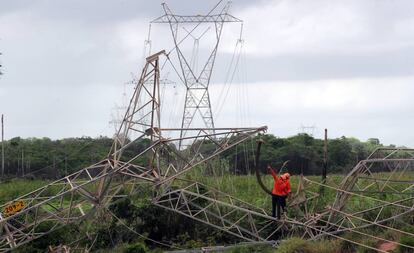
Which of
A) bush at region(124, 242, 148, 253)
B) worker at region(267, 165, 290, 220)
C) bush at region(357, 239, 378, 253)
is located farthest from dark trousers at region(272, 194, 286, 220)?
bush at region(124, 242, 148, 253)

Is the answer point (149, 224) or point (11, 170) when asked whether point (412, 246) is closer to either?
point (149, 224)

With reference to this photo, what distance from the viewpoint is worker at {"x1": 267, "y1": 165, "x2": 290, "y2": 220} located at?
2517 centimetres

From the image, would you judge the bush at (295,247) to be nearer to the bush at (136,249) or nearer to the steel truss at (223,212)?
the steel truss at (223,212)

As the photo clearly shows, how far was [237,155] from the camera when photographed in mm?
52812

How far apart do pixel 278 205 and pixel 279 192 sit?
686 mm

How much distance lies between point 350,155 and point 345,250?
120 feet

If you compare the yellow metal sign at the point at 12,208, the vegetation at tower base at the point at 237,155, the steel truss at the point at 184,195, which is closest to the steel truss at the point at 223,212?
the steel truss at the point at 184,195

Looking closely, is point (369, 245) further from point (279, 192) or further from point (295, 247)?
point (279, 192)

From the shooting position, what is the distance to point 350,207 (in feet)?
90.7

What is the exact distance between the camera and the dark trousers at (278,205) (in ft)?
83.9

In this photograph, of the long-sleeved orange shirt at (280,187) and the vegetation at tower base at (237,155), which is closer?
the long-sleeved orange shirt at (280,187)

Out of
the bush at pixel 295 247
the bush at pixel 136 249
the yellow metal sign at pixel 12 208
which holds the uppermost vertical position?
the yellow metal sign at pixel 12 208

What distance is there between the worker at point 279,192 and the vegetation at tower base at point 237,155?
20.8 metres

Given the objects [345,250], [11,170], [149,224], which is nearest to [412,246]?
[345,250]
